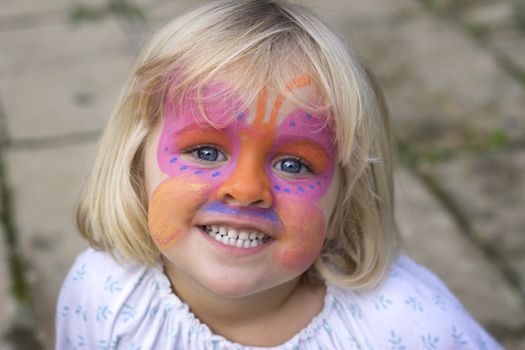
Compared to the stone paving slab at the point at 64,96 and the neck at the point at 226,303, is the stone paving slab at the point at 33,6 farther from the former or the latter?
the neck at the point at 226,303

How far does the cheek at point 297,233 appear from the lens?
179cm

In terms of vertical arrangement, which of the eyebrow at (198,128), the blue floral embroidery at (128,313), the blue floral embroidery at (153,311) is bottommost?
the blue floral embroidery at (128,313)

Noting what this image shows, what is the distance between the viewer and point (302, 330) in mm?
2064

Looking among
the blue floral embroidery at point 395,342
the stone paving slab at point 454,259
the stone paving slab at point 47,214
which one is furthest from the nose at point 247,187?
the stone paving slab at point 47,214

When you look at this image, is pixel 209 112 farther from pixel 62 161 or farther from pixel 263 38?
pixel 62 161

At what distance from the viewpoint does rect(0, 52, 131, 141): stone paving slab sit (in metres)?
3.70

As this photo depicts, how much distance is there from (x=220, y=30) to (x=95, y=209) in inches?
22.4

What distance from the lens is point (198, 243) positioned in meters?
1.81

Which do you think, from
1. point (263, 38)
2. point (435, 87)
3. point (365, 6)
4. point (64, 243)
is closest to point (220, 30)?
point (263, 38)

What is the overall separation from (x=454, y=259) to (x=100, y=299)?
1.43 meters

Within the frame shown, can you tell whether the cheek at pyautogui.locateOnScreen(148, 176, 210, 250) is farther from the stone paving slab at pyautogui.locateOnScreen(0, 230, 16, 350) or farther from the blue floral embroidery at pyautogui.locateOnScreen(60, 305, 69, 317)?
the stone paving slab at pyautogui.locateOnScreen(0, 230, 16, 350)

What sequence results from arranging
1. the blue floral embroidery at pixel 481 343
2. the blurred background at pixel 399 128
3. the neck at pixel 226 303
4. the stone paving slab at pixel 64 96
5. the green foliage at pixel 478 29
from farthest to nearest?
1. the green foliage at pixel 478 29
2. the stone paving slab at pixel 64 96
3. the blurred background at pixel 399 128
4. the blue floral embroidery at pixel 481 343
5. the neck at pixel 226 303

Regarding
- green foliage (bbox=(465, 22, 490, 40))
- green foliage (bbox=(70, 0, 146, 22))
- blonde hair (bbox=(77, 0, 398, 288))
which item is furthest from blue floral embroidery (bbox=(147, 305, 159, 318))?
green foliage (bbox=(465, 22, 490, 40))

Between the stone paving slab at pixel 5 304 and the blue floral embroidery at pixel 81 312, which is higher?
the blue floral embroidery at pixel 81 312
